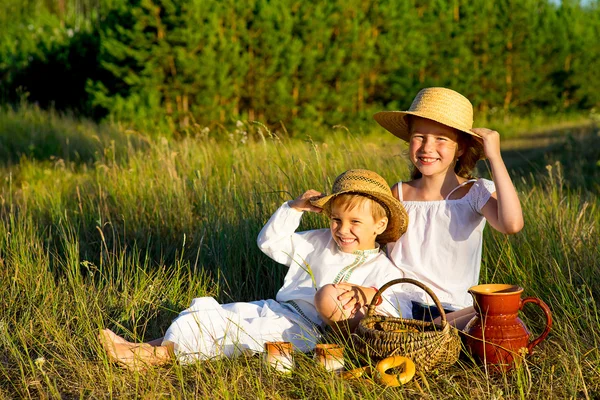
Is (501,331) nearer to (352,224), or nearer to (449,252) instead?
(449,252)

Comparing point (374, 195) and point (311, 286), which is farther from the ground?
point (374, 195)

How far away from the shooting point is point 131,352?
3.37 m

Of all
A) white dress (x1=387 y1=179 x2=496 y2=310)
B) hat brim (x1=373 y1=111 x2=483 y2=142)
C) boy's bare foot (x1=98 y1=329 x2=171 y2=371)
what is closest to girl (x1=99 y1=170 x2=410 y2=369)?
boy's bare foot (x1=98 y1=329 x2=171 y2=371)

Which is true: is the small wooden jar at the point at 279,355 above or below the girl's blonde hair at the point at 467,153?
below

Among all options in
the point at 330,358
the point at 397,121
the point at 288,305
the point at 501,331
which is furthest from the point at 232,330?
the point at 397,121

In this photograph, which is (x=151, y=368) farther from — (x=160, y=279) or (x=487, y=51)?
(x=487, y=51)

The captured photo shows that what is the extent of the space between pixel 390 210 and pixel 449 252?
0.35m

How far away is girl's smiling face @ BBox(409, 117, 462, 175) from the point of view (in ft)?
12.0

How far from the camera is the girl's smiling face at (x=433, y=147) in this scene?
365cm

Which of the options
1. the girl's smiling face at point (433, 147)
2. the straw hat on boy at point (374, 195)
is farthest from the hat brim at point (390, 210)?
the girl's smiling face at point (433, 147)

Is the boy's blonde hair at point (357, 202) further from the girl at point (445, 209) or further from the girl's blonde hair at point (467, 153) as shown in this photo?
the girl's blonde hair at point (467, 153)

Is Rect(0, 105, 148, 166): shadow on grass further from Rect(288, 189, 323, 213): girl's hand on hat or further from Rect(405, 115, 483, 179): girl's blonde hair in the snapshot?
Rect(405, 115, 483, 179): girl's blonde hair

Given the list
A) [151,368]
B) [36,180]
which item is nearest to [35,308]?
[151,368]

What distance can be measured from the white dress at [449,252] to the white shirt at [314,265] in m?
0.11
